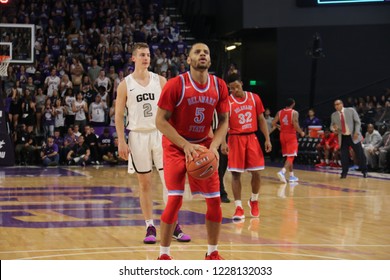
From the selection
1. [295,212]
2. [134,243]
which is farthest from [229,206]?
[134,243]

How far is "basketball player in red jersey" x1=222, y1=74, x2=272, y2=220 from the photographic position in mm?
10844

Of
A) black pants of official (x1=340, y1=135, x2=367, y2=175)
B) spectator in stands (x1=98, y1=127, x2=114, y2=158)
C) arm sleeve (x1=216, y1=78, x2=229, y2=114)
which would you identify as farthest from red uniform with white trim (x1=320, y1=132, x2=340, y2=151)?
arm sleeve (x1=216, y1=78, x2=229, y2=114)

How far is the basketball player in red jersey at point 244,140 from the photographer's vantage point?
10844 millimetres

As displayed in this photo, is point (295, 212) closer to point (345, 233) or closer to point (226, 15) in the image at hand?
point (345, 233)

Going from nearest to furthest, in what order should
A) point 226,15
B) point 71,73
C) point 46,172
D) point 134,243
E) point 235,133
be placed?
point 134,243 < point 235,133 < point 46,172 < point 71,73 < point 226,15

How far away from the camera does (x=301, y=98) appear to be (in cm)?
2833

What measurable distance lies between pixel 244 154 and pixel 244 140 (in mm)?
209

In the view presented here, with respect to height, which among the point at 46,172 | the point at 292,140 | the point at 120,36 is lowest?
the point at 46,172

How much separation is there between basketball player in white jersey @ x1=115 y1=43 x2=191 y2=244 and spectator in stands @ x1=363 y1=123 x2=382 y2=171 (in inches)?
501

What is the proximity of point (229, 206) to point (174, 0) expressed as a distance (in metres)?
21.1

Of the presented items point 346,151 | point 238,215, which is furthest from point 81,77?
point 238,215

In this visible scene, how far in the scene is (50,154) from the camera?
2308 cm

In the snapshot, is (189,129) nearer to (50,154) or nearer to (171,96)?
(171,96)
